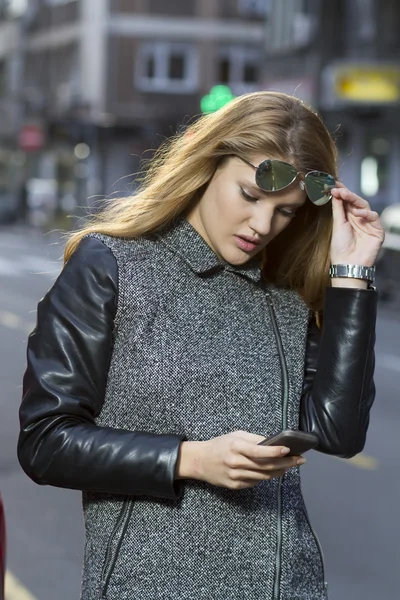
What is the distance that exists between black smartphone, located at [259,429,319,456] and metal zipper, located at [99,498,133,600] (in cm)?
29

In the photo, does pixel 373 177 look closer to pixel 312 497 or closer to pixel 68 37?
pixel 68 37

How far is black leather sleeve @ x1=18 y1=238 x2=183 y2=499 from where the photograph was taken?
2.01 metres

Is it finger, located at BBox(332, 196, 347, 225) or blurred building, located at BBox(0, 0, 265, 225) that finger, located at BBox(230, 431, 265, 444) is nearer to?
finger, located at BBox(332, 196, 347, 225)

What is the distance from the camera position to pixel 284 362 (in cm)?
225

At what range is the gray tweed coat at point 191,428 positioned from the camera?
2.06m

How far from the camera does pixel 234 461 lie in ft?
6.34

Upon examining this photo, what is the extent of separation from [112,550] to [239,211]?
679mm

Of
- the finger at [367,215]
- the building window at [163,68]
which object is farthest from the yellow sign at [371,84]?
the finger at [367,215]

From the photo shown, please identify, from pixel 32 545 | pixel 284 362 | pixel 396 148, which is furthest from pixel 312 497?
pixel 396 148

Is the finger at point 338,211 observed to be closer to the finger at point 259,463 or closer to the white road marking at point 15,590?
the finger at point 259,463

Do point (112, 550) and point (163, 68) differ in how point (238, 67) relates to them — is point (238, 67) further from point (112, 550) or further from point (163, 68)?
point (112, 550)

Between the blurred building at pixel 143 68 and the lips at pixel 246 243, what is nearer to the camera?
the lips at pixel 246 243

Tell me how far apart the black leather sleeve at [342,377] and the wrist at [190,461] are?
13.7 inches

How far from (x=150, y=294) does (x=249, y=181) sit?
12.1 inches
